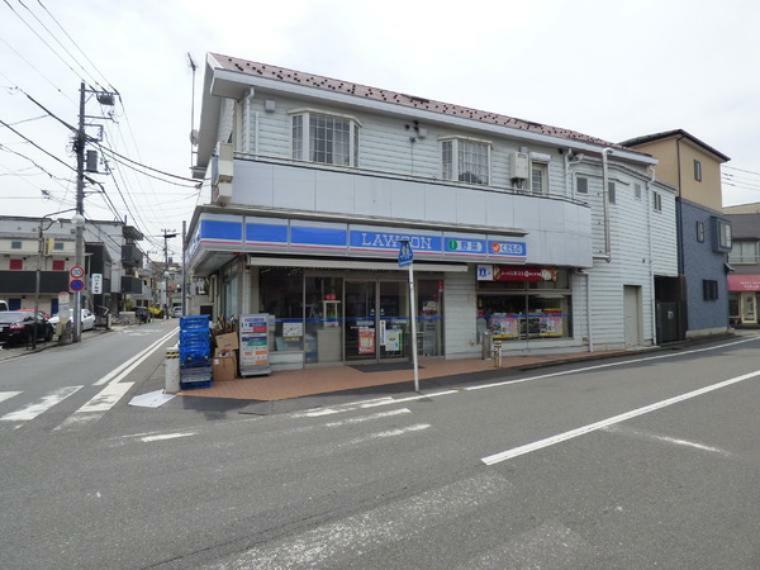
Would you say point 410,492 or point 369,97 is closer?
point 410,492

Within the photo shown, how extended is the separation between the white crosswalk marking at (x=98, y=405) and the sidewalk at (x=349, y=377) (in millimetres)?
1312

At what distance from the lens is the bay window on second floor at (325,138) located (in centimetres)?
1184

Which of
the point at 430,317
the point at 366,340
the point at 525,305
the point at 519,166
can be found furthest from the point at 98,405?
the point at 519,166

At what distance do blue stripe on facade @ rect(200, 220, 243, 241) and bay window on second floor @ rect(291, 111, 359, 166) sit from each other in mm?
2948

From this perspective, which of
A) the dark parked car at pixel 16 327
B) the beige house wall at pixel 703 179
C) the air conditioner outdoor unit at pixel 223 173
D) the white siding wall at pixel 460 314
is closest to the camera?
the air conditioner outdoor unit at pixel 223 173

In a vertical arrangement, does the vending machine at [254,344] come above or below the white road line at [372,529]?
above

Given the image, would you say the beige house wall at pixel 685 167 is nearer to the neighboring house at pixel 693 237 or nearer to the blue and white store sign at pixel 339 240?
the neighboring house at pixel 693 237

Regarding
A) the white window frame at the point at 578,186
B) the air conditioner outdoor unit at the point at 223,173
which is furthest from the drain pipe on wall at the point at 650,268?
the air conditioner outdoor unit at the point at 223,173

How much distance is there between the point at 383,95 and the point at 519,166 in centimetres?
503

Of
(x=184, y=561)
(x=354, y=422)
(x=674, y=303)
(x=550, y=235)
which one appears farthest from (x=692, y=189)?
(x=184, y=561)

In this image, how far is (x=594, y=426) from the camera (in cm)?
623

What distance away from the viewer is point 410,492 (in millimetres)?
4164

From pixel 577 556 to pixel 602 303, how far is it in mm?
15083

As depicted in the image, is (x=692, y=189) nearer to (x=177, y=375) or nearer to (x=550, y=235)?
(x=550, y=235)
